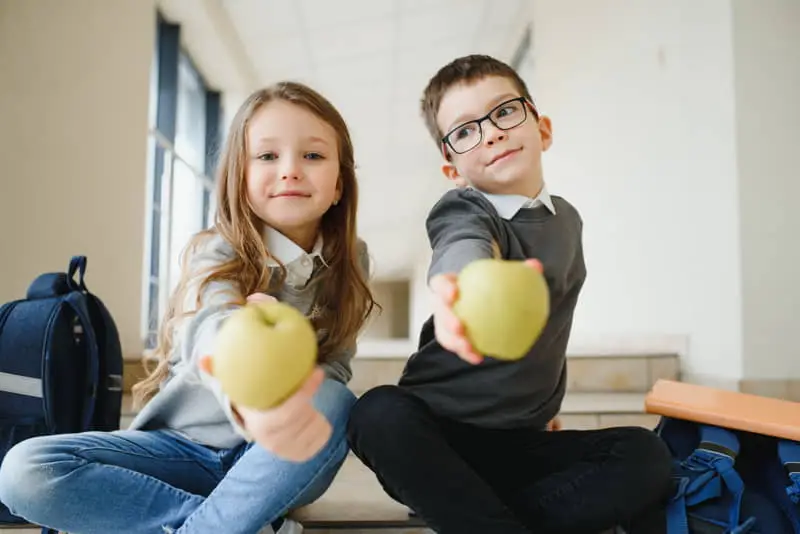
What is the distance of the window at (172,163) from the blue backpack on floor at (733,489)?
2.10 m

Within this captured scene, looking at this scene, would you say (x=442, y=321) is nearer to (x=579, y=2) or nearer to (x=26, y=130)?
(x=26, y=130)

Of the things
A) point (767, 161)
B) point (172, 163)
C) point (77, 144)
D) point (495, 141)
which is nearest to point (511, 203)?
point (495, 141)

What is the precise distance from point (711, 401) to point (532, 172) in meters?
0.47

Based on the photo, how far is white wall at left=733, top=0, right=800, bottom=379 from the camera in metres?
1.79

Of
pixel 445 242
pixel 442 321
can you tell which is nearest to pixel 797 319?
pixel 445 242

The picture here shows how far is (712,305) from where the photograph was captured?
1.92m

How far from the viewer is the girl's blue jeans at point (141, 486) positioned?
80 centimetres

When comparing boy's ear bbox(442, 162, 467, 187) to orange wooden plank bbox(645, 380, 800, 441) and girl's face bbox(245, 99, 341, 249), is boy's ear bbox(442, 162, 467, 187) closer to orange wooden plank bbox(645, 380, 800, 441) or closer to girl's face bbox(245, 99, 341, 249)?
girl's face bbox(245, 99, 341, 249)

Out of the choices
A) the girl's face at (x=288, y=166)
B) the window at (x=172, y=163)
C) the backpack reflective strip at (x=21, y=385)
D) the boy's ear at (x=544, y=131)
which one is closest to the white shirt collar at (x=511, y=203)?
the boy's ear at (x=544, y=131)

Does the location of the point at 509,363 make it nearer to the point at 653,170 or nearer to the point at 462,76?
the point at 462,76

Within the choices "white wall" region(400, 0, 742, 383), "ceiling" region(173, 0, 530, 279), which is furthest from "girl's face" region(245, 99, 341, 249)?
"ceiling" region(173, 0, 530, 279)

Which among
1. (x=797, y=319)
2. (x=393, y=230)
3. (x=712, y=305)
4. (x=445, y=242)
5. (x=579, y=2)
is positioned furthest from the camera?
(x=393, y=230)

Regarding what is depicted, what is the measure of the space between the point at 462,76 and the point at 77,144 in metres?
1.72

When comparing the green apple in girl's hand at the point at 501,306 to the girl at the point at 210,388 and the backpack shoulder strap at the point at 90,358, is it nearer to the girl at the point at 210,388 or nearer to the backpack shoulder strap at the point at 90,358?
the girl at the point at 210,388
